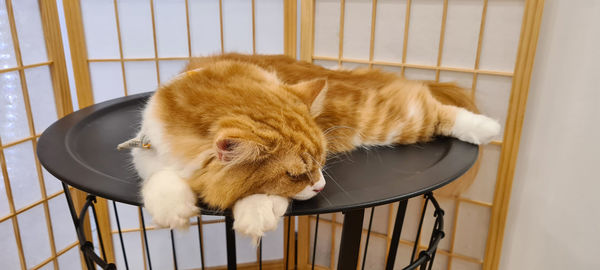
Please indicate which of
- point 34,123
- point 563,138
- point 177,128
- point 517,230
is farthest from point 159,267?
point 563,138

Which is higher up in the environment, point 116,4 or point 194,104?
point 116,4

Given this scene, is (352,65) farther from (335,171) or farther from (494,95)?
(335,171)

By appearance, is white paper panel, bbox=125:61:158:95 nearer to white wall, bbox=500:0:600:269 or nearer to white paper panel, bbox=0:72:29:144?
white paper panel, bbox=0:72:29:144

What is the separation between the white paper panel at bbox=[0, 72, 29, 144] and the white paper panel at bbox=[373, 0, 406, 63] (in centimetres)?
145

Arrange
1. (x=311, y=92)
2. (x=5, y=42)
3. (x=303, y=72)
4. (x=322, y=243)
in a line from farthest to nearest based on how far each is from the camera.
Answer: (x=322, y=243) → (x=5, y=42) → (x=303, y=72) → (x=311, y=92)

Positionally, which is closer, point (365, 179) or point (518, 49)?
point (365, 179)

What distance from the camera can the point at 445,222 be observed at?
5.67ft

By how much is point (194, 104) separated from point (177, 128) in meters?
0.07

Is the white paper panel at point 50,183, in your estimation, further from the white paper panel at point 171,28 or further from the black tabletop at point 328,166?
the white paper panel at point 171,28

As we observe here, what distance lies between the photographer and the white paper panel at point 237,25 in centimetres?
174

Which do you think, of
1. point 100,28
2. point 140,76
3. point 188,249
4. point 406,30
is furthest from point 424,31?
point 188,249

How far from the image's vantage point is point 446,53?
154 cm

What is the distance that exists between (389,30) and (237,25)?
69 centimetres

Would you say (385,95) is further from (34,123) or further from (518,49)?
(34,123)
